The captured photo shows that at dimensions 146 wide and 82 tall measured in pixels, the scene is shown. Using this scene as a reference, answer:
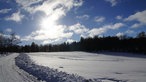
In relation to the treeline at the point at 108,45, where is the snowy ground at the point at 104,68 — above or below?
below

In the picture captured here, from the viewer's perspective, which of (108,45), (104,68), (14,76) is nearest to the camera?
(14,76)

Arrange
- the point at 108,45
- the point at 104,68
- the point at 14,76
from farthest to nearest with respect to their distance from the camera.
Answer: the point at 108,45 < the point at 104,68 < the point at 14,76

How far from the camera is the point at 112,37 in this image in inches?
4906

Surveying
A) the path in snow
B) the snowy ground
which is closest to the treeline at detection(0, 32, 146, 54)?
the snowy ground

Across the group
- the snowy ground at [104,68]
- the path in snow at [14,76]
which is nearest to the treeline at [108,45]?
the snowy ground at [104,68]

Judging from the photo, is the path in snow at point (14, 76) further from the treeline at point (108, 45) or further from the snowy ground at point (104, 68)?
the treeline at point (108, 45)

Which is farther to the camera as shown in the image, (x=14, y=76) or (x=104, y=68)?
(x=104, y=68)

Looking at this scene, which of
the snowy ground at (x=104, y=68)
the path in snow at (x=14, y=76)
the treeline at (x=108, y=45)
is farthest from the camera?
the treeline at (x=108, y=45)

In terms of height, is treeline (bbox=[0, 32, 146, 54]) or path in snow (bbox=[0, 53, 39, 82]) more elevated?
treeline (bbox=[0, 32, 146, 54])

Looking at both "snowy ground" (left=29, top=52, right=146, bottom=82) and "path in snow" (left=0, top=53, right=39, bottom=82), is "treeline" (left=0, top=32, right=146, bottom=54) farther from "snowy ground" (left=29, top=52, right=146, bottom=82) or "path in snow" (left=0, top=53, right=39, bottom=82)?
"path in snow" (left=0, top=53, right=39, bottom=82)

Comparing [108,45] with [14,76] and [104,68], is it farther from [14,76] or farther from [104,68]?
[14,76]

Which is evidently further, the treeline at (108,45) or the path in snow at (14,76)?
the treeline at (108,45)

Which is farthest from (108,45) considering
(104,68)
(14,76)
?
(14,76)

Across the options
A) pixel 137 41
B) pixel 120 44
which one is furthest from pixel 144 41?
pixel 120 44
